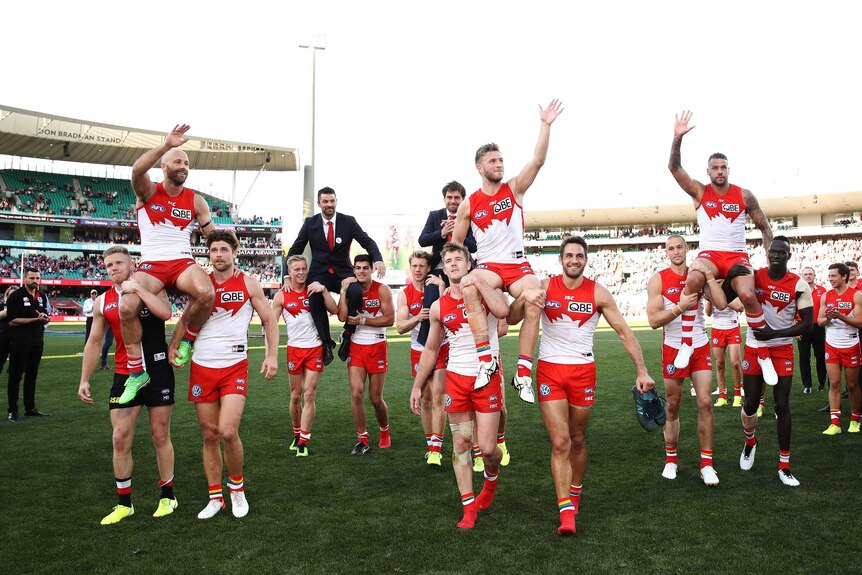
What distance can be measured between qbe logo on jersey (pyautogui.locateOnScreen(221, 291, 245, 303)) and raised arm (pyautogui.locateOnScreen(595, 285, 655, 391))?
3.21 m

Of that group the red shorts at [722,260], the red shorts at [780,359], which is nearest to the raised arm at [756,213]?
the red shorts at [722,260]

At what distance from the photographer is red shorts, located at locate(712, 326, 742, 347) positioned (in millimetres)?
10642

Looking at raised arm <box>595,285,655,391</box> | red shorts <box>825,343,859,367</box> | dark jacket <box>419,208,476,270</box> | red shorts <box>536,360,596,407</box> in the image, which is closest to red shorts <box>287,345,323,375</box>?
dark jacket <box>419,208,476,270</box>

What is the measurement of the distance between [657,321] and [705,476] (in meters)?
1.63

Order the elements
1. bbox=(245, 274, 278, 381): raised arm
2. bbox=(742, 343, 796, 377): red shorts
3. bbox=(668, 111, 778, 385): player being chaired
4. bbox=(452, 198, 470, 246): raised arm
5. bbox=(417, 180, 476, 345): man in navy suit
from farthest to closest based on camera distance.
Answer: bbox=(417, 180, 476, 345): man in navy suit
bbox=(668, 111, 778, 385): player being chaired
bbox=(742, 343, 796, 377): red shorts
bbox=(452, 198, 470, 246): raised arm
bbox=(245, 274, 278, 381): raised arm

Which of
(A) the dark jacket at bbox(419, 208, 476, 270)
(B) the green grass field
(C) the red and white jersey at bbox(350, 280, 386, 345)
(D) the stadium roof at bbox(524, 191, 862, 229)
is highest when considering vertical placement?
(D) the stadium roof at bbox(524, 191, 862, 229)

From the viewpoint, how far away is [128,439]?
575cm

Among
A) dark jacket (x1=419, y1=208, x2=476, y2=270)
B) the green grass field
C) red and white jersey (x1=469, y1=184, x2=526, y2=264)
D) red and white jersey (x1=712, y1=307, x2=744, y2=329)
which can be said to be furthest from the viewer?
red and white jersey (x1=712, y1=307, x2=744, y2=329)

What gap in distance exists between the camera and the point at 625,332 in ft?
17.7

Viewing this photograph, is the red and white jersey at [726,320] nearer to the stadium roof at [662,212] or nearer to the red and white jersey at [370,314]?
the red and white jersey at [370,314]

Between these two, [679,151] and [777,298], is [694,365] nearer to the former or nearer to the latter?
[777,298]

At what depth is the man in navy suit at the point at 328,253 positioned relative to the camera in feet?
27.6

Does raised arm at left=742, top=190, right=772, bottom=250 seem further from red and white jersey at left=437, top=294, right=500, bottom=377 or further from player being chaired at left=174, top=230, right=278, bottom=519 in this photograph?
player being chaired at left=174, top=230, right=278, bottom=519

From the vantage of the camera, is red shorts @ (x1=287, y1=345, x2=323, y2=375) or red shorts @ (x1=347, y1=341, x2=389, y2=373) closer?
red shorts @ (x1=347, y1=341, x2=389, y2=373)
